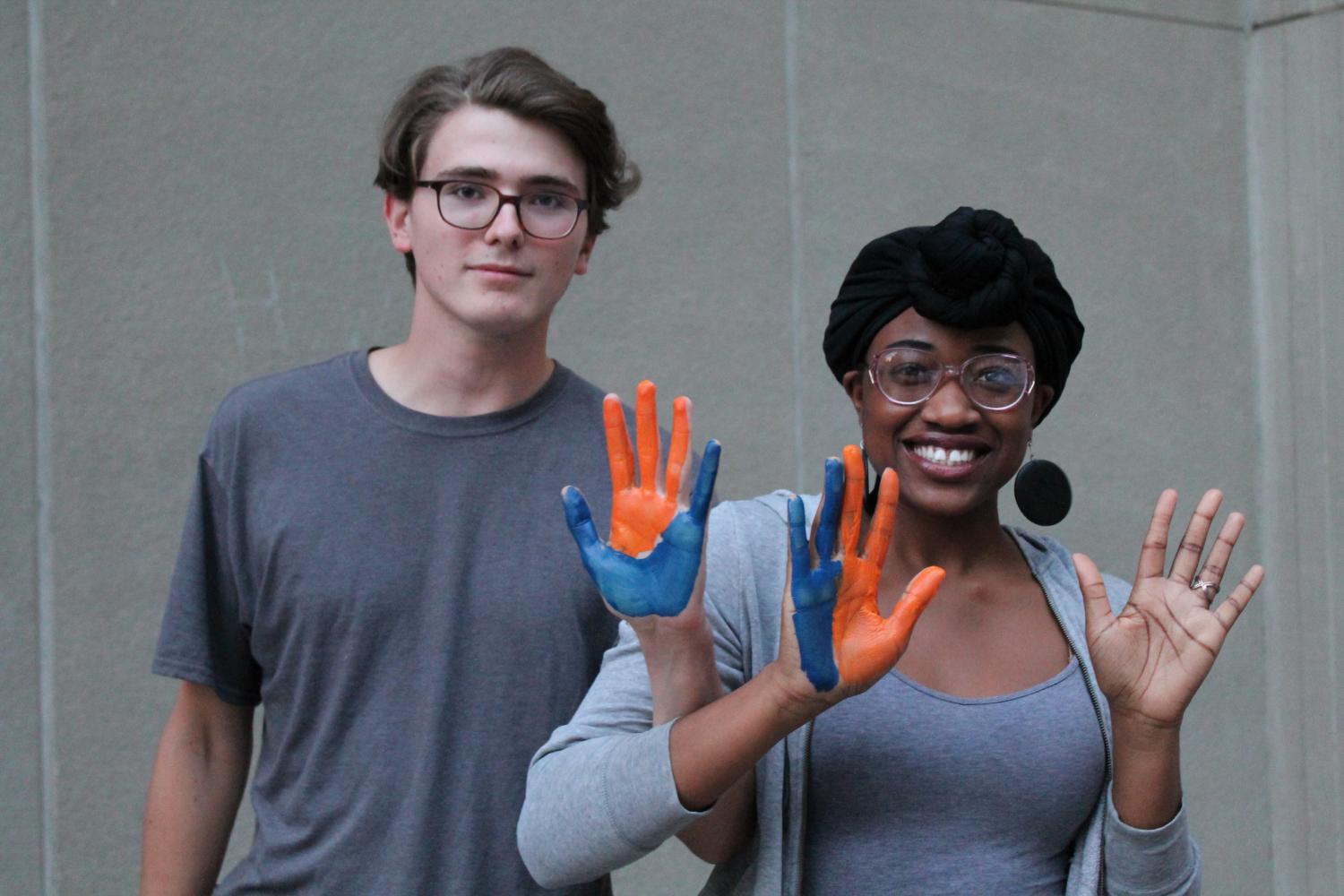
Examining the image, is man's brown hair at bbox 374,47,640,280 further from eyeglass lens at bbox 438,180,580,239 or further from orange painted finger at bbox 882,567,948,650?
orange painted finger at bbox 882,567,948,650

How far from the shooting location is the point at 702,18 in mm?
3928

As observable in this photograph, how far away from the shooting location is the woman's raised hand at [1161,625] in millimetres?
1818

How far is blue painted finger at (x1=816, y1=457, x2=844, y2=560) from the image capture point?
5.33 ft

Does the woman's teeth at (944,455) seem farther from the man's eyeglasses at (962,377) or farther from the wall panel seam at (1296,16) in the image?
the wall panel seam at (1296,16)

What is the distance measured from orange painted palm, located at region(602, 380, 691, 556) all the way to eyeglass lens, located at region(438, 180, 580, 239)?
54 cm

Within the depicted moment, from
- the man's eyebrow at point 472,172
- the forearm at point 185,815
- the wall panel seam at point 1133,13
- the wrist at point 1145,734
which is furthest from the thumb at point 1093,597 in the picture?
the wall panel seam at point 1133,13

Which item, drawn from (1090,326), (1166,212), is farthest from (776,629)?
(1166,212)

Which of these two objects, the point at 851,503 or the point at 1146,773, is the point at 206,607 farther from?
the point at 1146,773

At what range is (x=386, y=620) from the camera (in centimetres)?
207

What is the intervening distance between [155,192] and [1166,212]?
3020 mm

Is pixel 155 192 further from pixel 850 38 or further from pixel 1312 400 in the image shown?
pixel 1312 400

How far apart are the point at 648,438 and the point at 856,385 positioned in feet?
1.41

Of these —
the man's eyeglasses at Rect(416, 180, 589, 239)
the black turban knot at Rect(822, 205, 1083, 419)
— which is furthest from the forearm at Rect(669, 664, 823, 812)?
the man's eyeglasses at Rect(416, 180, 589, 239)

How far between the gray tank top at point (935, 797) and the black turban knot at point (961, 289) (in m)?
0.47
